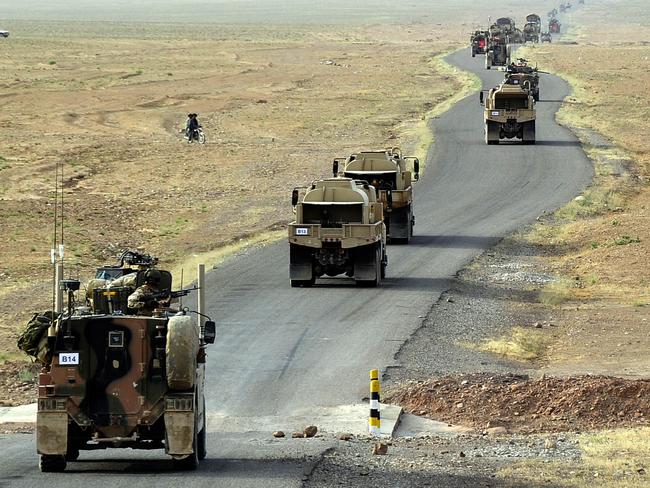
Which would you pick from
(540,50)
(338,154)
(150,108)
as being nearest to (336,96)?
(150,108)

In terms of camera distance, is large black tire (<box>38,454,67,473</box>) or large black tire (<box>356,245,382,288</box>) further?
large black tire (<box>356,245,382,288</box>)

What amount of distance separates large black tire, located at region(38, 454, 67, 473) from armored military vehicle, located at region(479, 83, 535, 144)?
170ft

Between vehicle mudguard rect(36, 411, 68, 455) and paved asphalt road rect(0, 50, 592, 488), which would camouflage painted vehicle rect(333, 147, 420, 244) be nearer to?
paved asphalt road rect(0, 50, 592, 488)

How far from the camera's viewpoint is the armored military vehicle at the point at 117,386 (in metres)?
15.9

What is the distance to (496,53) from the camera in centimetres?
12250

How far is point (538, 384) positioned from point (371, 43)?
6789 inches

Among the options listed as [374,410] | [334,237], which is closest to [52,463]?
[374,410]

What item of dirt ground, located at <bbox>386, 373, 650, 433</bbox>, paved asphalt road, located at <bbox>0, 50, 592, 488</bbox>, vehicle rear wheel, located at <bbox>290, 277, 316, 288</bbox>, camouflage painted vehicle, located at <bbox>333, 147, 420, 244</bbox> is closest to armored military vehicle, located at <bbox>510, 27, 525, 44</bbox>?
paved asphalt road, located at <bbox>0, 50, 592, 488</bbox>

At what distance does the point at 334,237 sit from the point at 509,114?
35.4 meters

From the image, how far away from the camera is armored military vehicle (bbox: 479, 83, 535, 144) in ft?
219

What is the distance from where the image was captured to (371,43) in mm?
192750

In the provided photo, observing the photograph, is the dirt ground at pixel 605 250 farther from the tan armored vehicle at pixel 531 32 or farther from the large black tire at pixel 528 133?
the tan armored vehicle at pixel 531 32

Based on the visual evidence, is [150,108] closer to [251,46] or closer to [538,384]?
[538,384]

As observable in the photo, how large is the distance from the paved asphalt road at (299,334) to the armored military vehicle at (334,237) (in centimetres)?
46
